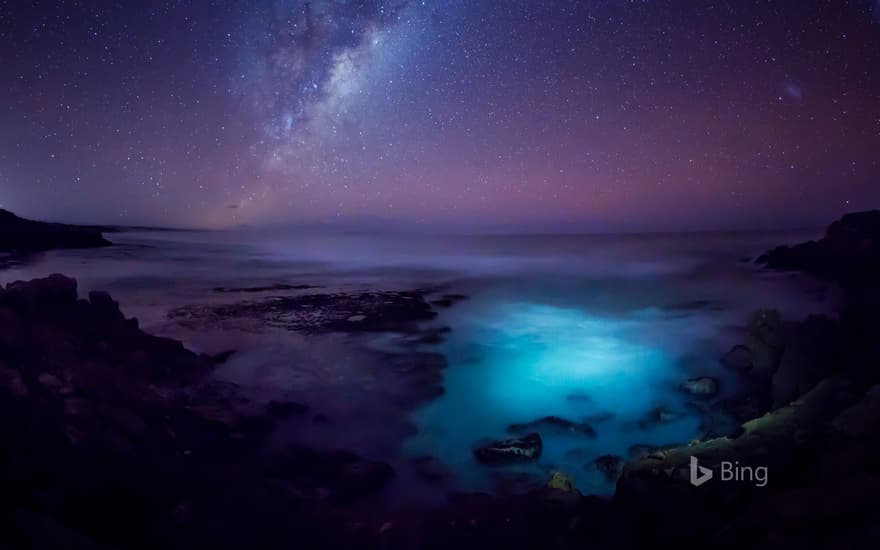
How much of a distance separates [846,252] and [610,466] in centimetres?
1710

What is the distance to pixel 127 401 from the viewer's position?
10266 mm

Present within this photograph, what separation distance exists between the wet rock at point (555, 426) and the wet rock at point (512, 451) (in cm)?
128

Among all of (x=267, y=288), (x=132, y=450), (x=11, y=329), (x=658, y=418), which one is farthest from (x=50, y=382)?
(x=658, y=418)

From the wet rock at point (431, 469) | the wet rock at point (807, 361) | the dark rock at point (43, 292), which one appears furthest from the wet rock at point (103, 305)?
the wet rock at point (807, 361)

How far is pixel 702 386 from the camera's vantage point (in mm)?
12633

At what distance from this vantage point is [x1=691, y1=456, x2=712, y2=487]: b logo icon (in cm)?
564

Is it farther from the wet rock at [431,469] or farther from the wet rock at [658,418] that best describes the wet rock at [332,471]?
the wet rock at [658,418]

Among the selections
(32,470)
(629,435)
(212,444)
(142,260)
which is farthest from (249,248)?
(629,435)

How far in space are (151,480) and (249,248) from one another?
22.5 meters

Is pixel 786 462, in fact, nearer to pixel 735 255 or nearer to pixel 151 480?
pixel 151 480

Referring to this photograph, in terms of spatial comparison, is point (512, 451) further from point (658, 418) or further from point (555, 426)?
point (658, 418)

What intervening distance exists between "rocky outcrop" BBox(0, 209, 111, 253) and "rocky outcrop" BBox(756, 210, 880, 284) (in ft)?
129

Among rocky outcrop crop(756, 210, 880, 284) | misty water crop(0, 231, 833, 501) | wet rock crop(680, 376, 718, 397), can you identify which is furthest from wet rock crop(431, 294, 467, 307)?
rocky outcrop crop(756, 210, 880, 284)

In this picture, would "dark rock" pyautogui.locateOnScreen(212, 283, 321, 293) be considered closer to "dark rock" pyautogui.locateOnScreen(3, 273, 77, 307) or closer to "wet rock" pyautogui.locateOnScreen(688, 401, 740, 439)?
"dark rock" pyautogui.locateOnScreen(3, 273, 77, 307)
